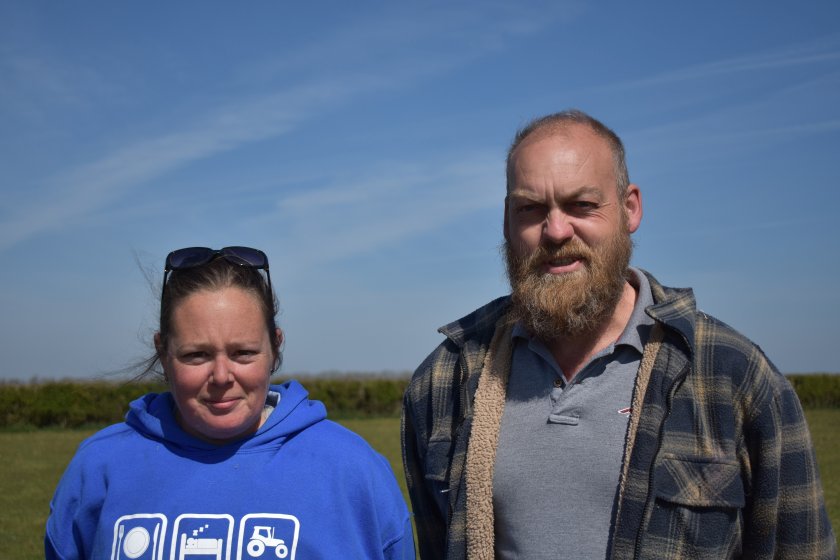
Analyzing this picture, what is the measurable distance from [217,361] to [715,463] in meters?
1.60

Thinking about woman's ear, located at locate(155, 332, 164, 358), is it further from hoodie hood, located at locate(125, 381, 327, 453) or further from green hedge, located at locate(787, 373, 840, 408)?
green hedge, located at locate(787, 373, 840, 408)

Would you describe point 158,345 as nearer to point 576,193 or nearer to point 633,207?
point 576,193

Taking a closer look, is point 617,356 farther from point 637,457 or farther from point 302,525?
point 302,525

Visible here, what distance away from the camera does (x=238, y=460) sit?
2.61 m

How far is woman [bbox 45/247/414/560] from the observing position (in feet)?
8.18

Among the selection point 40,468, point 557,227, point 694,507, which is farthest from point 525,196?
point 40,468

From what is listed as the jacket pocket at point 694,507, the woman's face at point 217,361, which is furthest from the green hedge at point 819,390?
the woman's face at point 217,361

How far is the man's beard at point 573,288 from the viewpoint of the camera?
2.81 m

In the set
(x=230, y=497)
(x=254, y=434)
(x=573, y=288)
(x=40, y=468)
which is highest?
(x=573, y=288)

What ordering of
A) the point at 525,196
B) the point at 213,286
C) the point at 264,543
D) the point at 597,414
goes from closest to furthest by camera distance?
the point at 264,543 → the point at 213,286 → the point at 597,414 → the point at 525,196

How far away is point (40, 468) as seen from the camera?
627 inches

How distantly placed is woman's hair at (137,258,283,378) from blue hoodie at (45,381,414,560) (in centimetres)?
29

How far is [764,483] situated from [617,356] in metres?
0.62

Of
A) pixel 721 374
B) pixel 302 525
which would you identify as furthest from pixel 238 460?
pixel 721 374
